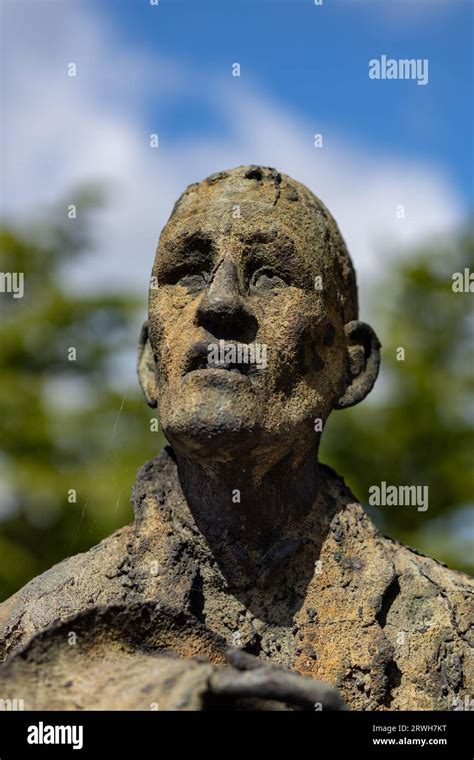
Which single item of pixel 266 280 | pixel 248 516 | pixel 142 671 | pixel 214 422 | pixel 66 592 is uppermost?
pixel 266 280

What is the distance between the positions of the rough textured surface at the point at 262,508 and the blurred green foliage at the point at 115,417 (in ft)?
24.4

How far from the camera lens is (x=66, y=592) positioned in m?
4.47

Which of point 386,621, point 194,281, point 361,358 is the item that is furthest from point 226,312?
point 386,621

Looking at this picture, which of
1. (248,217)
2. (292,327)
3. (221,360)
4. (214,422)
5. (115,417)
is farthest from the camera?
(115,417)

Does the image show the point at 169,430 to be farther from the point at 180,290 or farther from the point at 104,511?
the point at 104,511

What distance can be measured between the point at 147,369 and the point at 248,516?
33.5 inches

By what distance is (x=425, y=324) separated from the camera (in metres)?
14.6

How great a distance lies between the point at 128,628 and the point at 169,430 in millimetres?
787

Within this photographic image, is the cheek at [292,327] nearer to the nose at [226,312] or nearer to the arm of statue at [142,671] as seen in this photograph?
the nose at [226,312]

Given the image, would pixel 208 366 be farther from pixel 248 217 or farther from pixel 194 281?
pixel 248 217

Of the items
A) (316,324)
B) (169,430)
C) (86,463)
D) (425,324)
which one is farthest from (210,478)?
(425,324)

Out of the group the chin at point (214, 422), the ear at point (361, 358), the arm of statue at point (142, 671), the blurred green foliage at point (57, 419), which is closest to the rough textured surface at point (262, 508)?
the chin at point (214, 422)

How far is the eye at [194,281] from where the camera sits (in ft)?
14.8

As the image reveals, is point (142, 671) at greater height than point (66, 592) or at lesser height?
lesser
